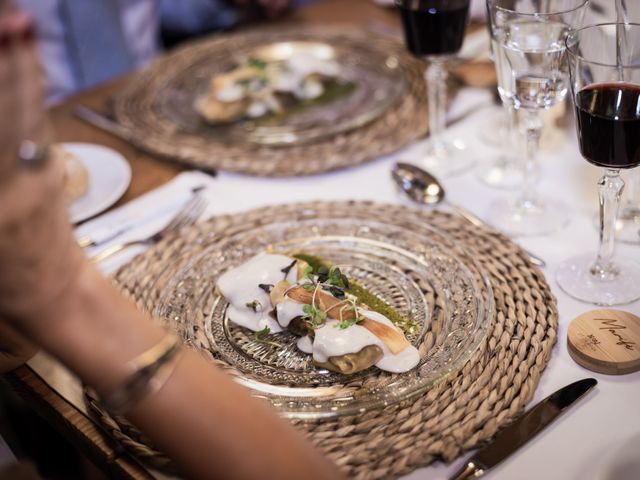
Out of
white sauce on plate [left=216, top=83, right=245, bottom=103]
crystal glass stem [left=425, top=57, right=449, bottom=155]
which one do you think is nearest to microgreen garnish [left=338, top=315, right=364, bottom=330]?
crystal glass stem [left=425, top=57, right=449, bottom=155]

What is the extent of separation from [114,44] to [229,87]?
1020 millimetres

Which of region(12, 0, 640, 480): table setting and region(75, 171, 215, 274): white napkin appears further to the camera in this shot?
region(75, 171, 215, 274): white napkin

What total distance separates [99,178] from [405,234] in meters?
0.63

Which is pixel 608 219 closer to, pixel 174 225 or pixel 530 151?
pixel 530 151

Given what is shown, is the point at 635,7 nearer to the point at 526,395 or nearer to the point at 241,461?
the point at 526,395

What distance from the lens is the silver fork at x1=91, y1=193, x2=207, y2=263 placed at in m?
1.16

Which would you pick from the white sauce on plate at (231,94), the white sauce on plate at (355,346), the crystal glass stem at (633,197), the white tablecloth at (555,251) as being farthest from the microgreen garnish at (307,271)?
the white sauce on plate at (231,94)

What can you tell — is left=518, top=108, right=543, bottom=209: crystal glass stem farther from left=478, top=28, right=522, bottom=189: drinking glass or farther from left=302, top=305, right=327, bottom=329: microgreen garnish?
left=302, top=305, right=327, bottom=329: microgreen garnish

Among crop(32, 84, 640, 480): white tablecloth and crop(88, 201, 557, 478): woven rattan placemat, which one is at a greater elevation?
crop(88, 201, 557, 478): woven rattan placemat

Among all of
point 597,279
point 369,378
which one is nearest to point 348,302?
point 369,378

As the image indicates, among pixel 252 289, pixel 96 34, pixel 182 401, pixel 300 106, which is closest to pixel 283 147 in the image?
pixel 300 106

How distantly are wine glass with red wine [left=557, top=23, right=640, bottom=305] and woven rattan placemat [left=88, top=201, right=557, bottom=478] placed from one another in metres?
0.09

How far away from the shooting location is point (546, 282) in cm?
97

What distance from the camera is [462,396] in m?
0.80
